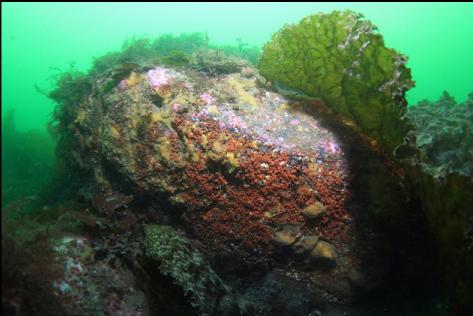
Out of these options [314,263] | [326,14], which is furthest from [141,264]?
[326,14]

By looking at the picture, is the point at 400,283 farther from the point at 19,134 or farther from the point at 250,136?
the point at 19,134

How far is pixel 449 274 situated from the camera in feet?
8.38

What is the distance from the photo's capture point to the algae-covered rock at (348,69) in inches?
108

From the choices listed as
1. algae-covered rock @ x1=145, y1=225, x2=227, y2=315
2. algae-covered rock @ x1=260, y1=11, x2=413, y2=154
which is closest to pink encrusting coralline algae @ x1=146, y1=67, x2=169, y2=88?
algae-covered rock @ x1=260, y1=11, x2=413, y2=154

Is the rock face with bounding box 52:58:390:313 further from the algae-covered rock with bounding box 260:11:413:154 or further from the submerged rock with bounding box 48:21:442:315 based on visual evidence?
the algae-covered rock with bounding box 260:11:413:154

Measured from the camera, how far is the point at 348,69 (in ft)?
9.94

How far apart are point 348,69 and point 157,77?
7.54ft

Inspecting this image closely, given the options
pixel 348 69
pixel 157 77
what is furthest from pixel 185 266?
pixel 348 69

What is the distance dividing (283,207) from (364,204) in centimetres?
84

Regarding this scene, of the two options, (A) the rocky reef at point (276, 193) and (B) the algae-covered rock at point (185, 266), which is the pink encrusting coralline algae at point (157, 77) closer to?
(A) the rocky reef at point (276, 193)

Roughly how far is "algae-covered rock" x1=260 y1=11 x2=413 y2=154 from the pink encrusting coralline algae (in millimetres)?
1336

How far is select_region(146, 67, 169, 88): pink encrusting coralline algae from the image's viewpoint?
3713mm

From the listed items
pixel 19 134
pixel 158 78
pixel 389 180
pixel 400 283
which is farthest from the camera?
pixel 19 134

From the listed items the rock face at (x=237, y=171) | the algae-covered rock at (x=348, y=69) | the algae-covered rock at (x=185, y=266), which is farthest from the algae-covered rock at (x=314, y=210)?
the algae-covered rock at (x=185, y=266)
